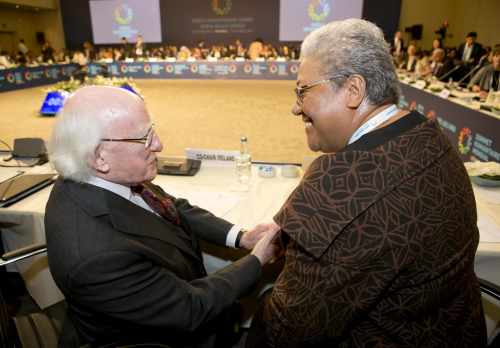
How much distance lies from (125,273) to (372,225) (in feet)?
2.11

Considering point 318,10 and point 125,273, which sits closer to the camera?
point 125,273

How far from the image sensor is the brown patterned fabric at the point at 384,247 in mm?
833

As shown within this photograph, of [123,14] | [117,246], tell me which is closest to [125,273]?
[117,246]

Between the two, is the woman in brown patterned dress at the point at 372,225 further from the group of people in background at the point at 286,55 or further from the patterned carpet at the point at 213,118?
the group of people in background at the point at 286,55

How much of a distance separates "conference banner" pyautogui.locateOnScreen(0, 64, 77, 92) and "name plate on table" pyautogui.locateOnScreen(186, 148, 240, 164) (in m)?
9.69

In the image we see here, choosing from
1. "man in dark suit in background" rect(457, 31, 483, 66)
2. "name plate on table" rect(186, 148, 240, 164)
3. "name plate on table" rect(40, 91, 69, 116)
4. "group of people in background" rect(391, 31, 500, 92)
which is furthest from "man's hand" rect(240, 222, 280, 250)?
"man in dark suit in background" rect(457, 31, 483, 66)

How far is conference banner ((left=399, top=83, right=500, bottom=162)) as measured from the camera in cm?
354

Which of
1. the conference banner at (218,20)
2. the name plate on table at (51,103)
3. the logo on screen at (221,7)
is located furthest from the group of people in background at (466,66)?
the logo on screen at (221,7)

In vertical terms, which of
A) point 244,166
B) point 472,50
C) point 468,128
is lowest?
point 468,128

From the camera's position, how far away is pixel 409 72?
335 inches

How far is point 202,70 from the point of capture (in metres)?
11.7

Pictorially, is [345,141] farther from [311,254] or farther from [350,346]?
[350,346]

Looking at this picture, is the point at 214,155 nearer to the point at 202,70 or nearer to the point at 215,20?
the point at 202,70

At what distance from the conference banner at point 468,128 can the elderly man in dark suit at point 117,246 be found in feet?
8.74
